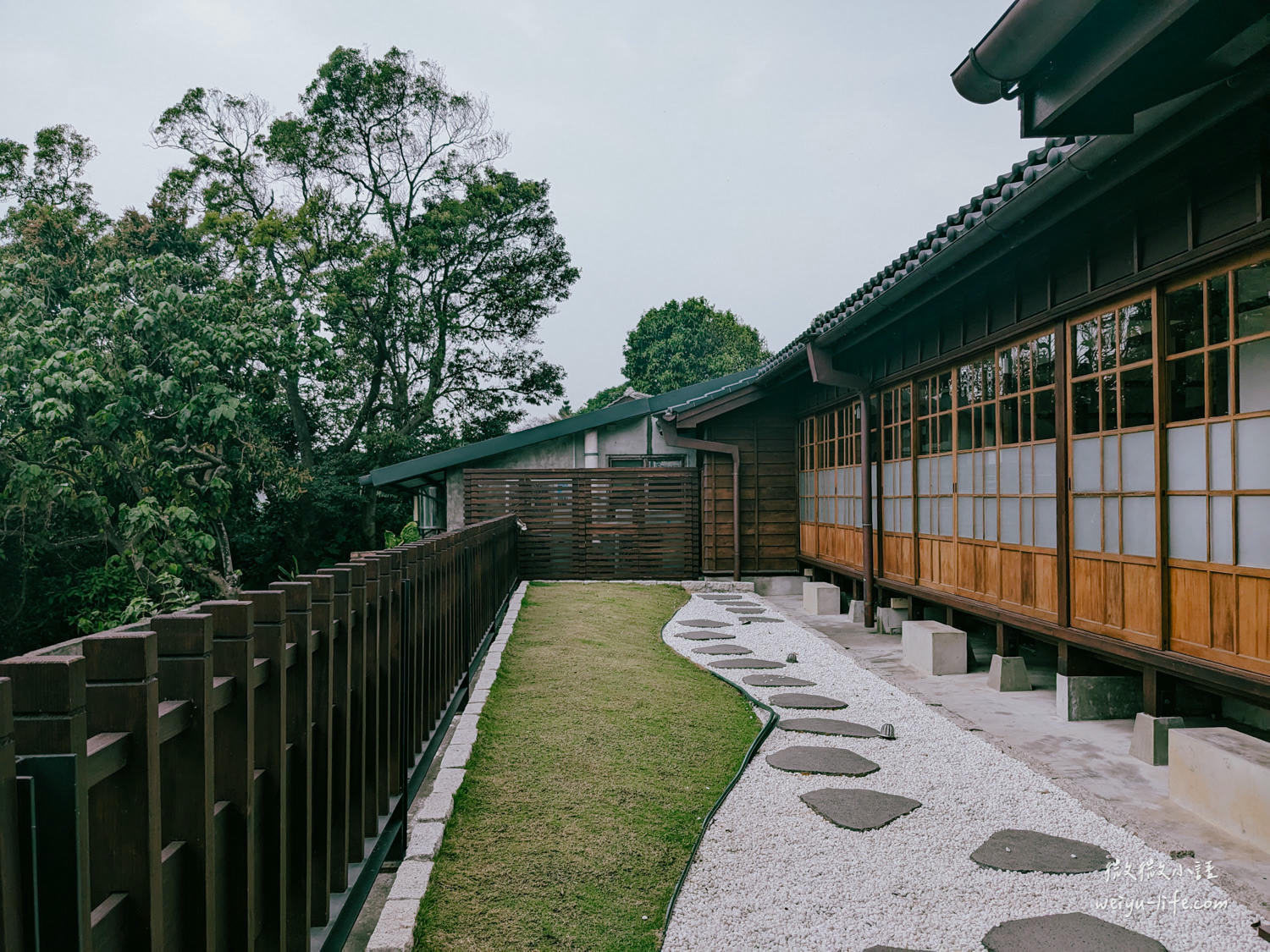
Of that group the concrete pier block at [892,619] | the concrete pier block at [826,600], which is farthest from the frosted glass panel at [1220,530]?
the concrete pier block at [826,600]

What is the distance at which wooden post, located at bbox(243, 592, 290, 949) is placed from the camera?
64.0 inches

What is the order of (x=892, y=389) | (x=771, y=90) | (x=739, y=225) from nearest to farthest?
(x=892, y=389) → (x=771, y=90) → (x=739, y=225)

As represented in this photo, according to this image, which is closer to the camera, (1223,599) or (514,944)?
(514,944)

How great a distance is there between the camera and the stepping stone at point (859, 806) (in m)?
3.57

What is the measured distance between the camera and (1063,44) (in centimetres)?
262

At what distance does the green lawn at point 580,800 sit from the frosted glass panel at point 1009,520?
233cm

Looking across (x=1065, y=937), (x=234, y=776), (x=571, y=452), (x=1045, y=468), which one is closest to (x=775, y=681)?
(x=1045, y=468)

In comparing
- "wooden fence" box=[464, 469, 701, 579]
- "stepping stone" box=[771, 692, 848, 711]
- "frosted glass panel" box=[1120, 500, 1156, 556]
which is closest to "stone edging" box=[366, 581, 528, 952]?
"stepping stone" box=[771, 692, 848, 711]

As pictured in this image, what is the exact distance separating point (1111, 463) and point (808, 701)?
95.0 inches

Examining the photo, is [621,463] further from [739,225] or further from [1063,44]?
[739,225]

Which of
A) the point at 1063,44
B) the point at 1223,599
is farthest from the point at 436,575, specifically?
the point at 1223,599

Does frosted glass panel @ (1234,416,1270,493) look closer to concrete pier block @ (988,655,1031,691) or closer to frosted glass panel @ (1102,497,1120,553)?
frosted glass panel @ (1102,497,1120,553)

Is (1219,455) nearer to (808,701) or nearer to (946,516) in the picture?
(808,701)

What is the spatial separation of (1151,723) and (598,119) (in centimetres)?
3367
